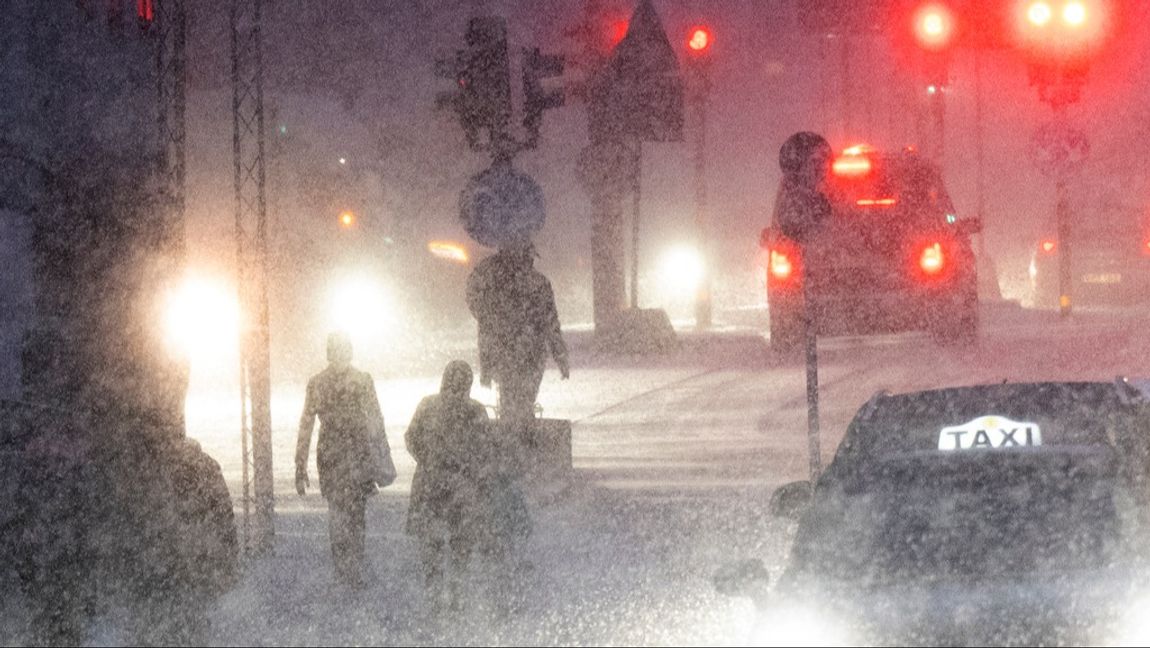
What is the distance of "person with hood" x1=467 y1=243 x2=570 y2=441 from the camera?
639 inches

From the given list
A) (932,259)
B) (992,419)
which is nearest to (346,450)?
(992,419)

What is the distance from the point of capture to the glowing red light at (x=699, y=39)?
27.4 meters

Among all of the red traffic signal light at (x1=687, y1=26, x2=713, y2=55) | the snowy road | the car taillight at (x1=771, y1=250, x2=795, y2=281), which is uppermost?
the red traffic signal light at (x1=687, y1=26, x2=713, y2=55)

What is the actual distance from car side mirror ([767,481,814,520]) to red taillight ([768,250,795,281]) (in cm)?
1653

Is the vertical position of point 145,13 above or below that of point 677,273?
above

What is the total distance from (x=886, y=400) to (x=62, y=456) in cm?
482

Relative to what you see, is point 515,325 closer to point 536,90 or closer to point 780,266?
point 536,90

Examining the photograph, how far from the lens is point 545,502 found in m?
15.8

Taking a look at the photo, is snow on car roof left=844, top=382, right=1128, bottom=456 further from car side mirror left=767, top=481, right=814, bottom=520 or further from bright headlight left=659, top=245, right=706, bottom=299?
bright headlight left=659, top=245, right=706, bottom=299

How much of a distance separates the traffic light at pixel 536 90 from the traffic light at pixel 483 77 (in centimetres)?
44

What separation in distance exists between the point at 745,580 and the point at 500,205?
30.1 ft

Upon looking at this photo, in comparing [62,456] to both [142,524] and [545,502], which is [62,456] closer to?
[142,524]

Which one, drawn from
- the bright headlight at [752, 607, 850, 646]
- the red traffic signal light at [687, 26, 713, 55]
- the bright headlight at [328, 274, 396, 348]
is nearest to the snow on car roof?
the bright headlight at [752, 607, 850, 646]

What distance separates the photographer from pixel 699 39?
2745 centimetres
